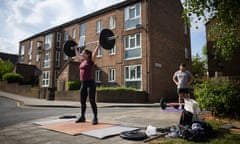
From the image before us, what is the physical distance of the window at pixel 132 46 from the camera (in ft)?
64.7

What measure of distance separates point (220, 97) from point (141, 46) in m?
13.7

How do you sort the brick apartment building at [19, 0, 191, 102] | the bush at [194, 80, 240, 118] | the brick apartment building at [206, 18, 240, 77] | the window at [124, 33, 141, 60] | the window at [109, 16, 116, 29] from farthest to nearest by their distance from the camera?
the window at [109, 16, 116, 29]
the window at [124, 33, 141, 60]
the brick apartment building at [19, 0, 191, 102]
the brick apartment building at [206, 18, 240, 77]
the bush at [194, 80, 240, 118]

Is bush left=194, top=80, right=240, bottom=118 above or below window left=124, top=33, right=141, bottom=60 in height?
below

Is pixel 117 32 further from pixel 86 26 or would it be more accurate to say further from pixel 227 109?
pixel 227 109

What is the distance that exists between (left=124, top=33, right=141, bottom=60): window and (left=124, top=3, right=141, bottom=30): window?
1.21 m

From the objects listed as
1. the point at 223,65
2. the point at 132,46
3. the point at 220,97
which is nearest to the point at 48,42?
the point at 132,46

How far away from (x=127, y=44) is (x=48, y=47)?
18.5m

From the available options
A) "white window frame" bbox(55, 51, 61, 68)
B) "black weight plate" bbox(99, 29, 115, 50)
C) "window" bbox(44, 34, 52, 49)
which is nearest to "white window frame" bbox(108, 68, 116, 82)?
"white window frame" bbox(55, 51, 61, 68)

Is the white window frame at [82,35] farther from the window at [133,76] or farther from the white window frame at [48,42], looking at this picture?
the window at [133,76]

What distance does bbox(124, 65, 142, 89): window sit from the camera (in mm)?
19062

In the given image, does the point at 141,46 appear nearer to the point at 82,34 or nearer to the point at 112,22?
the point at 112,22

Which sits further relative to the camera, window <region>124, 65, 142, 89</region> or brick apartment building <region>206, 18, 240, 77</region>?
window <region>124, 65, 142, 89</region>

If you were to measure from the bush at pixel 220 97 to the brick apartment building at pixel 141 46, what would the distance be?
37.5 feet

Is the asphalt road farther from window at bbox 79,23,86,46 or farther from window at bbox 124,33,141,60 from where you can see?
window at bbox 79,23,86,46
